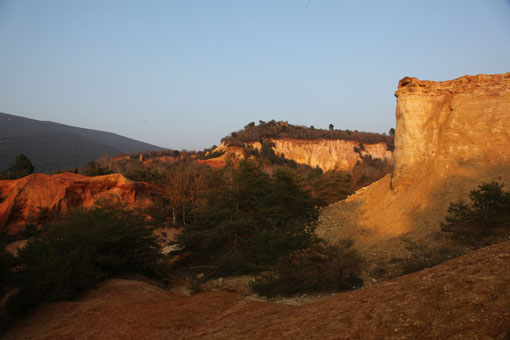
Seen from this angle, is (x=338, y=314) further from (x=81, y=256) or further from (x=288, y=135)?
(x=288, y=135)

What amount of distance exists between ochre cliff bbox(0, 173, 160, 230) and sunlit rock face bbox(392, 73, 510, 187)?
1918cm

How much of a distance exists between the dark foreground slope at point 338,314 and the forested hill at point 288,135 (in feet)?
194

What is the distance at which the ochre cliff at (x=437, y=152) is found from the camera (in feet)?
34.7

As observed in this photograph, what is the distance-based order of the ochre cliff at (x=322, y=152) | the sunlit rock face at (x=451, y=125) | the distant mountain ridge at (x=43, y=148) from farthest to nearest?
the ochre cliff at (x=322, y=152)
the distant mountain ridge at (x=43, y=148)
the sunlit rock face at (x=451, y=125)

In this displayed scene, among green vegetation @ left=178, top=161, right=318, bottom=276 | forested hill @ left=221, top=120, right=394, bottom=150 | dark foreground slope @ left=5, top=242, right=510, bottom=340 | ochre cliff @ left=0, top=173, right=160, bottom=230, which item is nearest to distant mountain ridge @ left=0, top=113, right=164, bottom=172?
forested hill @ left=221, top=120, right=394, bottom=150

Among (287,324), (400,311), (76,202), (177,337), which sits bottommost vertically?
(76,202)

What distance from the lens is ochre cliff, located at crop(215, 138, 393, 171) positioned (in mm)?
67125

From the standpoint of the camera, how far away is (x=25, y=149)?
66688mm

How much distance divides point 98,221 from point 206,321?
688 centimetres

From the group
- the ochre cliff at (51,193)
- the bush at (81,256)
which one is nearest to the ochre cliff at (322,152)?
the ochre cliff at (51,193)

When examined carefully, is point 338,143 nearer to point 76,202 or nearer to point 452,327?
point 76,202

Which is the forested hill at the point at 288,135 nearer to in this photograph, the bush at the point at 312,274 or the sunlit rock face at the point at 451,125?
the sunlit rock face at the point at 451,125

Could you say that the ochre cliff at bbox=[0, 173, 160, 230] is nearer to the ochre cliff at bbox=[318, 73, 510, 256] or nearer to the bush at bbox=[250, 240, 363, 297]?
the bush at bbox=[250, 240, 363, 297]

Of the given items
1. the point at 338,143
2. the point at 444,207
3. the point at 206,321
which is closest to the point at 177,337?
the point at 206,321
